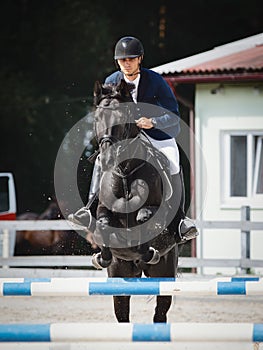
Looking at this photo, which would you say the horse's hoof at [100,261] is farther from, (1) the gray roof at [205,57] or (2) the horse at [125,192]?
(1) the gray roof at [205,57]

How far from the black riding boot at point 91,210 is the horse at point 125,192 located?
0.35ft

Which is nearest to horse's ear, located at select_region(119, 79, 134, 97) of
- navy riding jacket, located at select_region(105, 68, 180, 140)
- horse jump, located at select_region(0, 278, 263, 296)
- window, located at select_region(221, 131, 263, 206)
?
navy riding jacket, located at select_region(105, 68, 180, 140)

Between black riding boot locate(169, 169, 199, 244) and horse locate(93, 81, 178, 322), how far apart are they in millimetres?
120

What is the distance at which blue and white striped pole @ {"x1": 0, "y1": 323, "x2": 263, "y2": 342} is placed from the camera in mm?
4094

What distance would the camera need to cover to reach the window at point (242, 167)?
1361 centimetres

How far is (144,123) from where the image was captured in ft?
18.7

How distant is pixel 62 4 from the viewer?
76.6ft

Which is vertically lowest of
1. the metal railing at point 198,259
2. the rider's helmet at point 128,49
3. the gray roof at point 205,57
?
the metal railing at point 198,259

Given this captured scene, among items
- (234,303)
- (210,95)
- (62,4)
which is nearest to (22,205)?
(62,4)

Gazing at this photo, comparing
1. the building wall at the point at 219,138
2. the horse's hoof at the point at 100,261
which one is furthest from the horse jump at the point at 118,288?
the building wall at the point at 219,138

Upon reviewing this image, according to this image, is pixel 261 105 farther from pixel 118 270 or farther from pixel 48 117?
pixel 48 117

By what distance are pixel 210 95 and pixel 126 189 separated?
8.33m

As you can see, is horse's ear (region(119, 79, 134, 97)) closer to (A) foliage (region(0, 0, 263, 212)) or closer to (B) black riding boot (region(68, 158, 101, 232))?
(B) black riding boot (region(68, 158, 101, 232))

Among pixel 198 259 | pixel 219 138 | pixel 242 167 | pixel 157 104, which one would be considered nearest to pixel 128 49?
pixel 157 104
